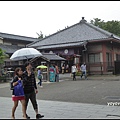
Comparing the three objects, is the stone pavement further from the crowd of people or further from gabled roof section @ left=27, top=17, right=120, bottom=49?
gabled roof section @ left=27, top=17, right=120, bottom=49

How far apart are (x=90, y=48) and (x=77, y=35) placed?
3179mm

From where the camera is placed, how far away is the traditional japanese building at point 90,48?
79.8 ft

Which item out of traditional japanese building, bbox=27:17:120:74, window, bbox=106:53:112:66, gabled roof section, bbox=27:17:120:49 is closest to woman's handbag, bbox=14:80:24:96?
traditional japanese building, bbox=27:17:120:74

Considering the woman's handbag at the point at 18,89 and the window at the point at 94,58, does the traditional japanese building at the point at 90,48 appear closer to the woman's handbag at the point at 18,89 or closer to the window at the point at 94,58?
the window at the point at 94,58

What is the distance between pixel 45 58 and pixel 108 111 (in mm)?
12360

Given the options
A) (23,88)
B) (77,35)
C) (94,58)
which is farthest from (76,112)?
(77,35)

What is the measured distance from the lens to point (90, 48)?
25.6 m

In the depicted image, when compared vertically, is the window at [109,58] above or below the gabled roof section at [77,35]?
below

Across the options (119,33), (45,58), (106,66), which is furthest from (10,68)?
(119,33)

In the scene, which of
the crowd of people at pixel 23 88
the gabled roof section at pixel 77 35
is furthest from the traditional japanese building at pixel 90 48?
the crowd of people at pixel 23 88

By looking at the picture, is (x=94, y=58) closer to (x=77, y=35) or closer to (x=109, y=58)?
(x=109, y=58)

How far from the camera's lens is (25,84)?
6.18m

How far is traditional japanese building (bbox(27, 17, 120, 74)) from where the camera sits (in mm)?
24331

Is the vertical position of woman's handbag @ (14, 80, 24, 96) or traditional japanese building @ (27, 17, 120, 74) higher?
traditional japanese building @ (27, 17, 120, 74)
